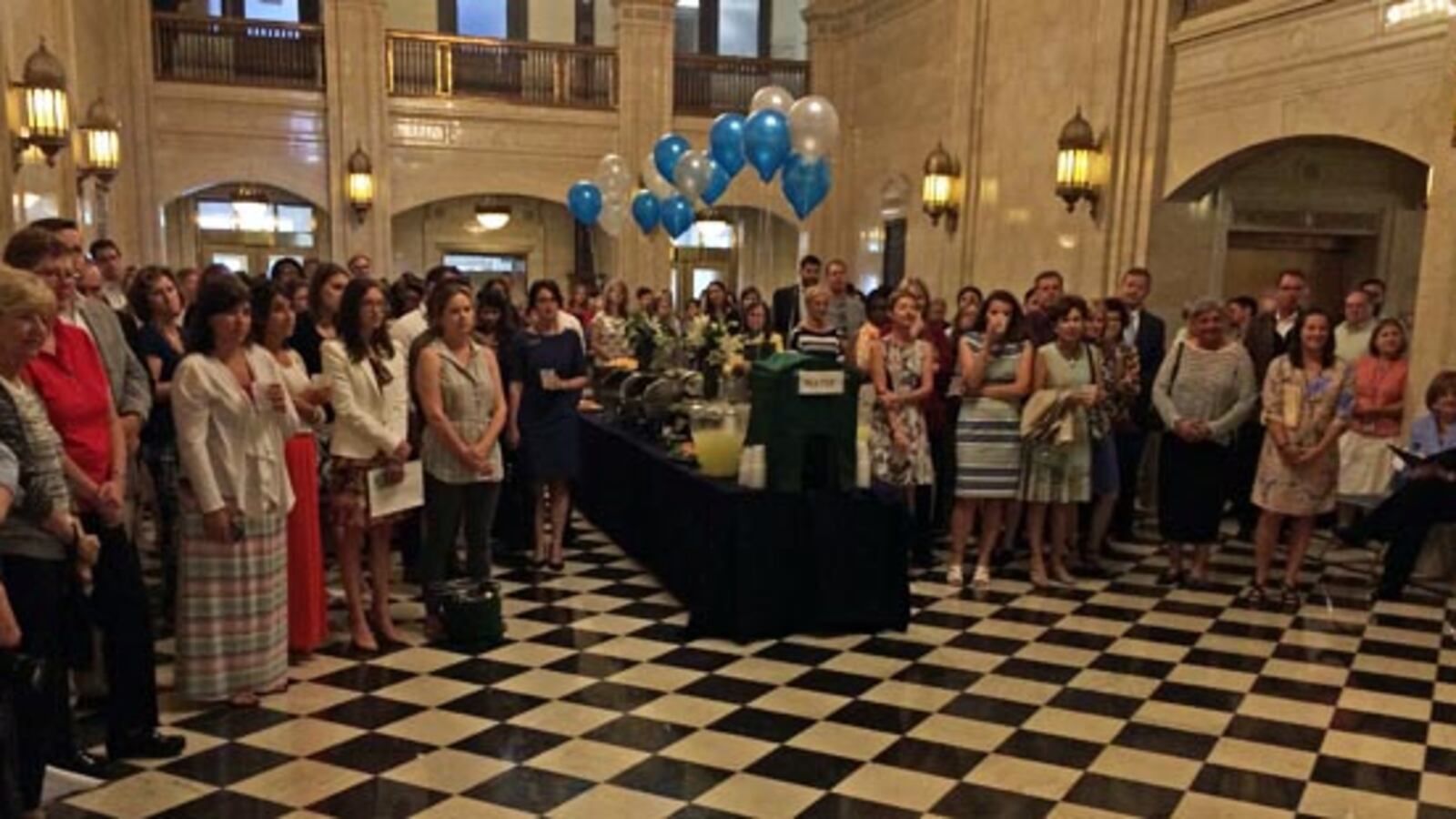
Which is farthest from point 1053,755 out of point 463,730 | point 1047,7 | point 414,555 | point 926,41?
point 926,41

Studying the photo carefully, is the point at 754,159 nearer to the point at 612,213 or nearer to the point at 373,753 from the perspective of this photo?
the point at 612,213

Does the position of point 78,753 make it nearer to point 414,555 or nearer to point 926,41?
point 414,555

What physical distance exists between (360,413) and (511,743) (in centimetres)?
153

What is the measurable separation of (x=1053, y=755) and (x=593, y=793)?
163cm

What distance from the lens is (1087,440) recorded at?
19.8 ft

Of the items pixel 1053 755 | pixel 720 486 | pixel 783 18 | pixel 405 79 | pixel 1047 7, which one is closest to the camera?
pixel 1053 755

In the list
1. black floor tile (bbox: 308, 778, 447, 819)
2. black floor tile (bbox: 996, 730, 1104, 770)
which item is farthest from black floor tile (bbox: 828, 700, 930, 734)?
black floor tile (bbox: 308, 778, 447, 819)

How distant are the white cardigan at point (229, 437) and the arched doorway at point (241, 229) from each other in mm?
11758

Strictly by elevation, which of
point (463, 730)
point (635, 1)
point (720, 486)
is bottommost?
point (463, 730)

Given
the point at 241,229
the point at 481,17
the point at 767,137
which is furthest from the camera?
the point at 481,17

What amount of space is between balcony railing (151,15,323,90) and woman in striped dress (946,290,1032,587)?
981 cm

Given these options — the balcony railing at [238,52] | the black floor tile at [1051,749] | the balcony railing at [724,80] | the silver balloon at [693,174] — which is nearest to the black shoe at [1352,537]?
the black floor tile at [1051,749]

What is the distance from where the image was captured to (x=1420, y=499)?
227 inches

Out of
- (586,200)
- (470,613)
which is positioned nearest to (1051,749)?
(470,613)
